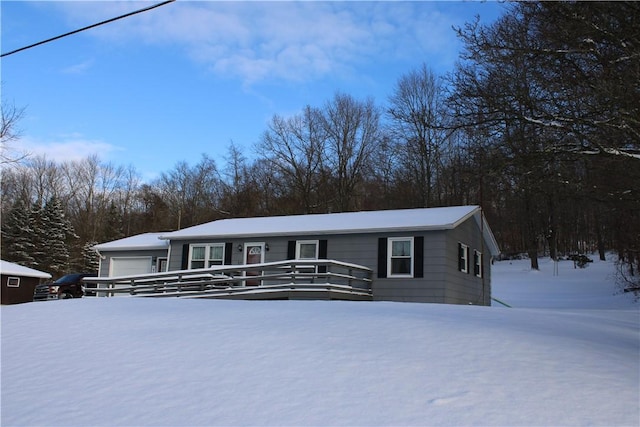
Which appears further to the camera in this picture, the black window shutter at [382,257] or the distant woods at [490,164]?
the black window shutter at [382,257]

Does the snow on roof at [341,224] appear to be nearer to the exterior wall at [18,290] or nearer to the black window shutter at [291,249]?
the black window shutter at [291,249]

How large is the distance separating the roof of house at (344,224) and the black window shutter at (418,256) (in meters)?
0.43

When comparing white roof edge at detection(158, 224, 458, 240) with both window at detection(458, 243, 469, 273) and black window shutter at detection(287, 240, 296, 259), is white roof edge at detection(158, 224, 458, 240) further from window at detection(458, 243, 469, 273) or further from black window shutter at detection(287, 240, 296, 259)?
window at detection(458, 243, 469, 273)

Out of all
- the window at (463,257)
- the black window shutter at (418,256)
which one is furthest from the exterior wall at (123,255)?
the window at (463,257)

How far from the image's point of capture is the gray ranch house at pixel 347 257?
15148mm

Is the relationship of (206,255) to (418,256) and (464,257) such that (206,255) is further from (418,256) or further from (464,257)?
(464,257)

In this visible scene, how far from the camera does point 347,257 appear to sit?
57.4 feet

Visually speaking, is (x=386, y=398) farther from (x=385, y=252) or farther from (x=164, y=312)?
(x=385, y=252)

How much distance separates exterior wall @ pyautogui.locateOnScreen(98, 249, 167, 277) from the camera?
2350 centimetres

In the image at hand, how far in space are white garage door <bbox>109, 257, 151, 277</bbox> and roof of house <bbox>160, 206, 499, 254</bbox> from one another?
3.47m

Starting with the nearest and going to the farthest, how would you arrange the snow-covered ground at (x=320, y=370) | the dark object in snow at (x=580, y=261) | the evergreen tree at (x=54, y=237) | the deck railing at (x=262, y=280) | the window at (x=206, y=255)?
the snow-covered ground at (x=320, y=370), the deck railing at (x=262, y=280), the window at (x=206, y=255), the dark object in snow at (x=580, y=261), the evergreen tree at (x=54, y=237)

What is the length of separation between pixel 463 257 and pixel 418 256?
105 inches

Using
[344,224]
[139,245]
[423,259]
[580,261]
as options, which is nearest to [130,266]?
[139,245]

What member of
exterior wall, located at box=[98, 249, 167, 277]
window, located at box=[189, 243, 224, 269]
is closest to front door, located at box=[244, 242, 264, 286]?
window, located at box=[189, 243, 224, 269]
